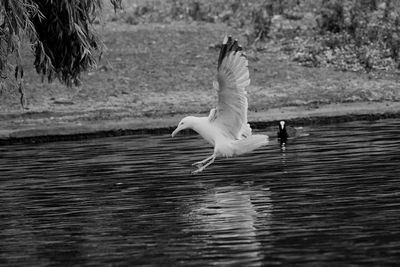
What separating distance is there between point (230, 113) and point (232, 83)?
57 cm

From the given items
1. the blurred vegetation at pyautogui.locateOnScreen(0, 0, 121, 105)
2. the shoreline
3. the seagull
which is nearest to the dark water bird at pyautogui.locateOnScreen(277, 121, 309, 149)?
the shoreline

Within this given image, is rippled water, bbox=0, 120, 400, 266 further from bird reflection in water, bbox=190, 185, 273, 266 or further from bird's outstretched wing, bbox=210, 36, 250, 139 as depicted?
bird's outstretched wing, bbox=210, 36, 250, 139

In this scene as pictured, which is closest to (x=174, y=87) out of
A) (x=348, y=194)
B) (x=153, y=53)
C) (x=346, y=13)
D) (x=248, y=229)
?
(x=153, y=53)

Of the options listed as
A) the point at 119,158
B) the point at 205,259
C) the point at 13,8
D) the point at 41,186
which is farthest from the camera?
the point at 119,158

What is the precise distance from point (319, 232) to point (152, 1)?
85.9 feet

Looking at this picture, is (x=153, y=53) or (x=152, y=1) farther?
(x=152, y=1)

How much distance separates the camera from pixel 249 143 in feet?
48.8

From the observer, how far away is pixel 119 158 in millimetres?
18609

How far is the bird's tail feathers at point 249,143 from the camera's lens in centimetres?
1471

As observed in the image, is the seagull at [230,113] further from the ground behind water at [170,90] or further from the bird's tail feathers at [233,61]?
the ground behind water at [170,90]

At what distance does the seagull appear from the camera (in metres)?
14.3

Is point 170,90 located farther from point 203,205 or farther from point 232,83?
point 203,205

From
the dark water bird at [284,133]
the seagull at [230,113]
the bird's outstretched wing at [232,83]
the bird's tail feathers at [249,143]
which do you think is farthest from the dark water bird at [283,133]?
the bird's outstretched wing at [232,83]

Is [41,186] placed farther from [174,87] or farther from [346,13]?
[346,13]
